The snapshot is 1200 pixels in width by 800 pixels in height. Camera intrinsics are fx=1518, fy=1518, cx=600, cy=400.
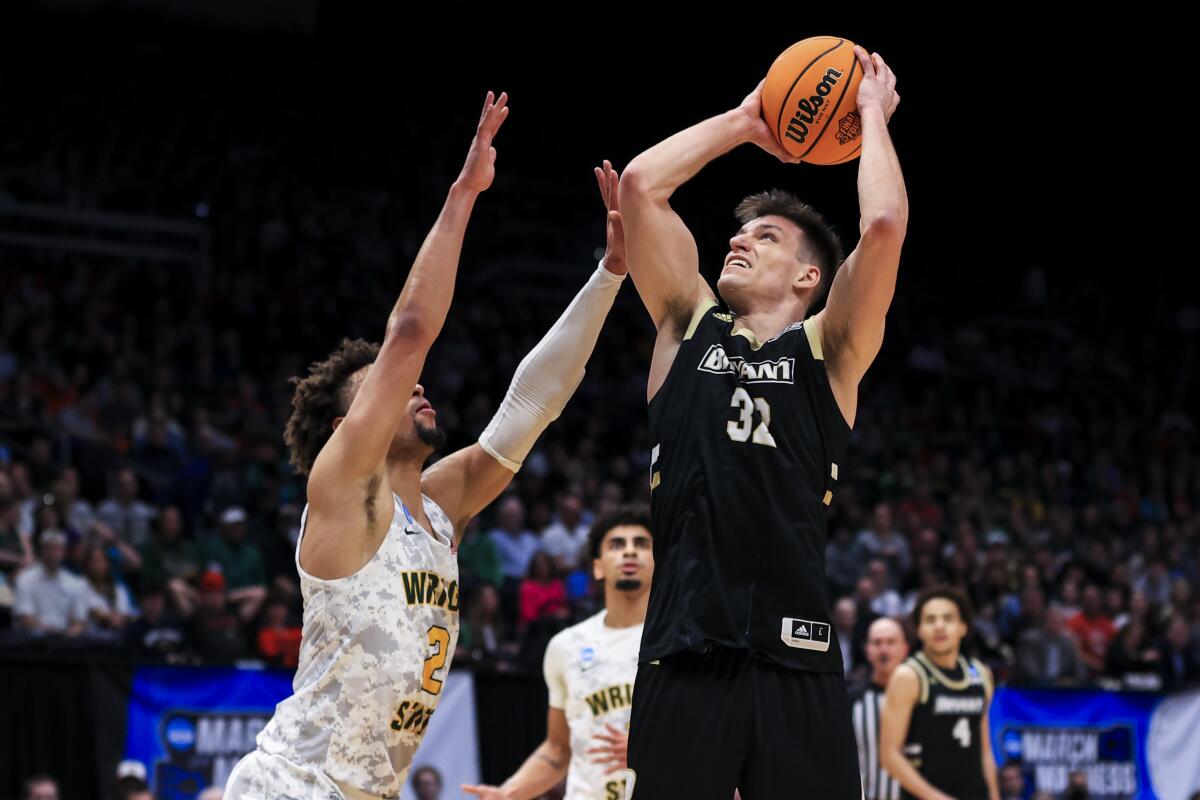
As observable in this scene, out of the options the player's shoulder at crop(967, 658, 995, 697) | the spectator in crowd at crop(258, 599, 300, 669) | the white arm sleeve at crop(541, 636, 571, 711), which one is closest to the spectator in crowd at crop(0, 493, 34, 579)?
the spectator in crowd at crop(258, 599, 300, 669)

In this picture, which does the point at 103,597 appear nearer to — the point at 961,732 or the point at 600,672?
the point at 600,672

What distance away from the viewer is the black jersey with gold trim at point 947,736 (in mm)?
8297

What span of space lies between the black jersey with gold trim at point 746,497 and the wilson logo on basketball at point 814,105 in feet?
2.15

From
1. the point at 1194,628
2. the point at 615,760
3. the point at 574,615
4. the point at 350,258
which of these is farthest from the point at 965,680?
the point at 350,258

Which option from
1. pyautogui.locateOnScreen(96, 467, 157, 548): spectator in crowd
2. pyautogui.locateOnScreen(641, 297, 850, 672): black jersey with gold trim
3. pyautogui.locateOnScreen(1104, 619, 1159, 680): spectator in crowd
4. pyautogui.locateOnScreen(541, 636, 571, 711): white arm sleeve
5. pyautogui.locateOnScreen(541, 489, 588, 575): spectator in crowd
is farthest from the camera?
pyautogui.locateOnScreen(1104, 619, 1159, 680): spectator in crowd

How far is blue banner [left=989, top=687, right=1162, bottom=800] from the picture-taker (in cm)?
1166

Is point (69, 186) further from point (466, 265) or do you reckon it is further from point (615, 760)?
point (615, 760)

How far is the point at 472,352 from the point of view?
17.2 meters

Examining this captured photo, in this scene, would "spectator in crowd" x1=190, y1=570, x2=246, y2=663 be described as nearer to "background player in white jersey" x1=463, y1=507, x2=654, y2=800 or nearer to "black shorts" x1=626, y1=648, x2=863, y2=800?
"background player in white jersey" x1=463, y1=507, x2=654, y2=800

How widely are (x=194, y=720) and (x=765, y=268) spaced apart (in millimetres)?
6288

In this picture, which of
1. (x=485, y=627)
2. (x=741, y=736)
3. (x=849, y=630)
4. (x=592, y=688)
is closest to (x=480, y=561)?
(x=485, y=627)

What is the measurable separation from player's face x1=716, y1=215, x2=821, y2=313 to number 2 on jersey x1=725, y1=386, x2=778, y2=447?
0.39 metres

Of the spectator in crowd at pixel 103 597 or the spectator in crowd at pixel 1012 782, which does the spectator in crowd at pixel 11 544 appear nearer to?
the spectator in crowd at pixel 103 597

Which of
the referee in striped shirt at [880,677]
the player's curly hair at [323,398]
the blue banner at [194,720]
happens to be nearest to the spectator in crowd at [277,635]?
the blue banner at [194,720]
